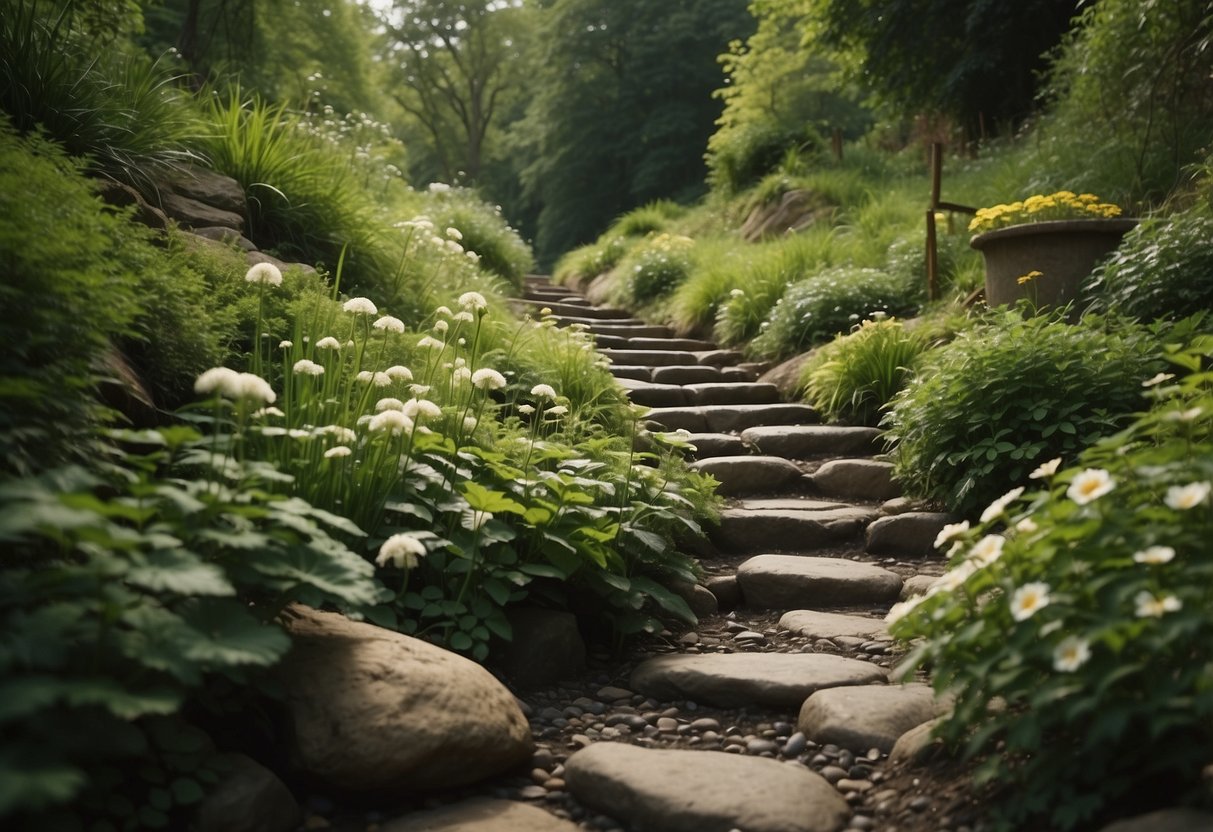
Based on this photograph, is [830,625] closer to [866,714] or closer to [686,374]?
[866,714]

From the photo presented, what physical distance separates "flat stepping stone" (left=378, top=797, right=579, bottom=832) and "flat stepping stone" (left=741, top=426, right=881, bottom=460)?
3.45 metres

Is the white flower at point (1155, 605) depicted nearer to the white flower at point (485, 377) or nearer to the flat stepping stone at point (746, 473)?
the white flower at point (485, 377)

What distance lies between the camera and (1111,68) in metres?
6.94

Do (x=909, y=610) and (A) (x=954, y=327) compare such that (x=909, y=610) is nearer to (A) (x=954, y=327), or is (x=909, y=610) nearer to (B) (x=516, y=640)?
(B) (x=516, y=640)

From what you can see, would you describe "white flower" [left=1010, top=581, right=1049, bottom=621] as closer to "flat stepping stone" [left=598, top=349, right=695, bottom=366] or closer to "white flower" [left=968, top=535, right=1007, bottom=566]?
"white flower" [left=968, top=535, right=1007, bottom=566]

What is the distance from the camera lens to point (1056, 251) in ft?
16.8

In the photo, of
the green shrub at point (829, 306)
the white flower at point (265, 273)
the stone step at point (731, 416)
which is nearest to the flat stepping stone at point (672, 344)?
the green shrub at point (829, 306)

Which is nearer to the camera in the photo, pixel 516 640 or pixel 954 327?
pixel 516 640

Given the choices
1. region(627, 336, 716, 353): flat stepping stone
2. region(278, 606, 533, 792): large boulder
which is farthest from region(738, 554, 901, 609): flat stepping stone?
region(627, 336, 716, 353): flat stepping stone

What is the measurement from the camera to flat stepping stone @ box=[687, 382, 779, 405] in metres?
6.36

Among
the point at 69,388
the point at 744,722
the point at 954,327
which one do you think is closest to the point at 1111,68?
the point at 954,327

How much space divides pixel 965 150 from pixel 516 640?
10288mm

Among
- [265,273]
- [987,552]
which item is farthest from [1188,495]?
[265,273]

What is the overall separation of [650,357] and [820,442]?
2.30 m
